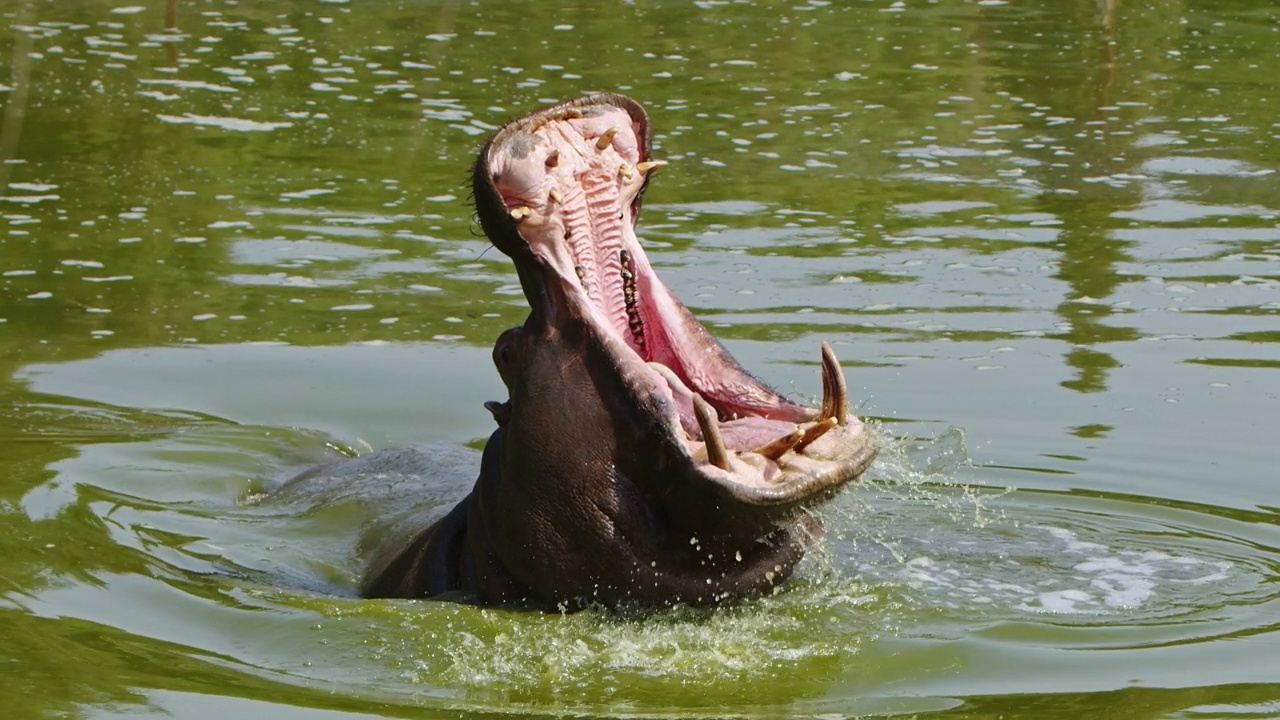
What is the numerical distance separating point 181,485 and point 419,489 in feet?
4.10

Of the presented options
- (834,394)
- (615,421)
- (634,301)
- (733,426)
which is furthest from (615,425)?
(834,394)

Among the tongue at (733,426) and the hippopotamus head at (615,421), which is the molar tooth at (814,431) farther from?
the tongue at (733,426)

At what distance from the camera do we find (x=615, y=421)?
532cm

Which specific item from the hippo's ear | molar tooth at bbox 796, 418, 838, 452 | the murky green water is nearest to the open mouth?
molar tooth at bbox 796, 418, 838, 452

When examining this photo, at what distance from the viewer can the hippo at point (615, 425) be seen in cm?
518

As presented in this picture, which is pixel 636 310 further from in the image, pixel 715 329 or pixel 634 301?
pixel 715 329

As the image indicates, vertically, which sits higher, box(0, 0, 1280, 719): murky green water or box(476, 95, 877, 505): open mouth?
box(476, 95, 877, 505): open mouth

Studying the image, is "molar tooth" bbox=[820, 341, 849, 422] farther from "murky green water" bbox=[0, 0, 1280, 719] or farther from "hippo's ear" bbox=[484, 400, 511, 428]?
"hippo's ear" bbox=[484, 400, 511, 428]

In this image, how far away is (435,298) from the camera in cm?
1066

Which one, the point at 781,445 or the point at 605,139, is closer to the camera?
the point at 781,445

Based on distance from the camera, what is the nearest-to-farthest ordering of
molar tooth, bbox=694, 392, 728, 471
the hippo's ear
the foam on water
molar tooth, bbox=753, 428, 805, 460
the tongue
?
molar tooth, bbox=694, 392, 728, 471, molar tooth, bbox=753, 428, 805, 460, the tongue, the hippo's ear, the foam on water

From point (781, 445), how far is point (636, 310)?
704 mm

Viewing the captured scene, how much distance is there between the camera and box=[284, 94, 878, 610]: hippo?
5.18 metres

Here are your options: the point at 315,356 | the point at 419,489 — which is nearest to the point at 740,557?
the point at 419,489
